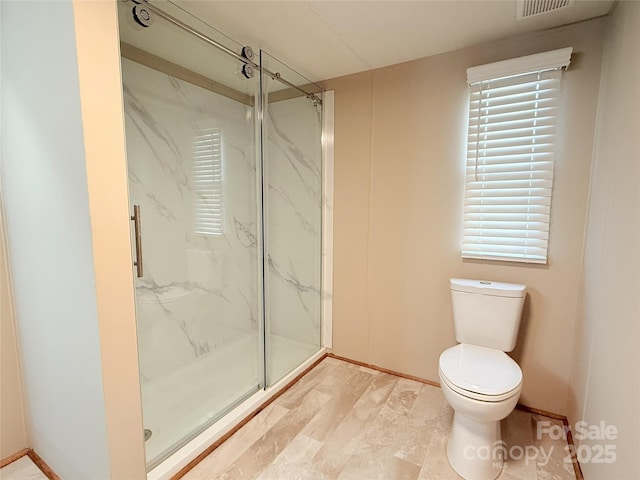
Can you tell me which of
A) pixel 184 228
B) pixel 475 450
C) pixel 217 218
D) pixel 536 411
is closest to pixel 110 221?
pixel 184 228

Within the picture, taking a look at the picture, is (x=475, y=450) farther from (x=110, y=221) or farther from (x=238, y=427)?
(x=110, y=221)

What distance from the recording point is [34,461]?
1.53 metres

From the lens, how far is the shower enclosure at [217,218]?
185 centimetres

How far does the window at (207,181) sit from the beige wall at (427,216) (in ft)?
2.87

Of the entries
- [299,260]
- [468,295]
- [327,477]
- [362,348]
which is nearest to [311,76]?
[299,260]

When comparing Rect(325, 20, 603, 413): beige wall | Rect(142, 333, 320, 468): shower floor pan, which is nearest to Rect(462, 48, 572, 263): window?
Rect(325, 20, 603, 413): beige wall

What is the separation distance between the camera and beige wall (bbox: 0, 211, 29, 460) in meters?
1.49

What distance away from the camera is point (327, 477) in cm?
143

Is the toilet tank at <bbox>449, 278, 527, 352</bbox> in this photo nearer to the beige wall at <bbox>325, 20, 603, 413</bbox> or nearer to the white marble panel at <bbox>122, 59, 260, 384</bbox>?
the beige wall at <bbox>325, 20, 603, 413</bbox>

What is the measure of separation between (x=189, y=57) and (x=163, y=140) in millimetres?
526

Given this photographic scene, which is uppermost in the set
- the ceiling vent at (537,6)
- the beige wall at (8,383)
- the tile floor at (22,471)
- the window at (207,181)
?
the ceiling vent at (537,6)

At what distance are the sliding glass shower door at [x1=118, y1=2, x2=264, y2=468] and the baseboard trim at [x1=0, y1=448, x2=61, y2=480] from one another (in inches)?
17.2

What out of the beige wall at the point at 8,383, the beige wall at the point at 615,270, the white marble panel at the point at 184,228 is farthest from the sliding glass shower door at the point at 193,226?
the beige wall at the point at 615,270

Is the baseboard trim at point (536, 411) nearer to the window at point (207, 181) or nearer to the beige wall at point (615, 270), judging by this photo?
the beige wall at point (615, 270)
